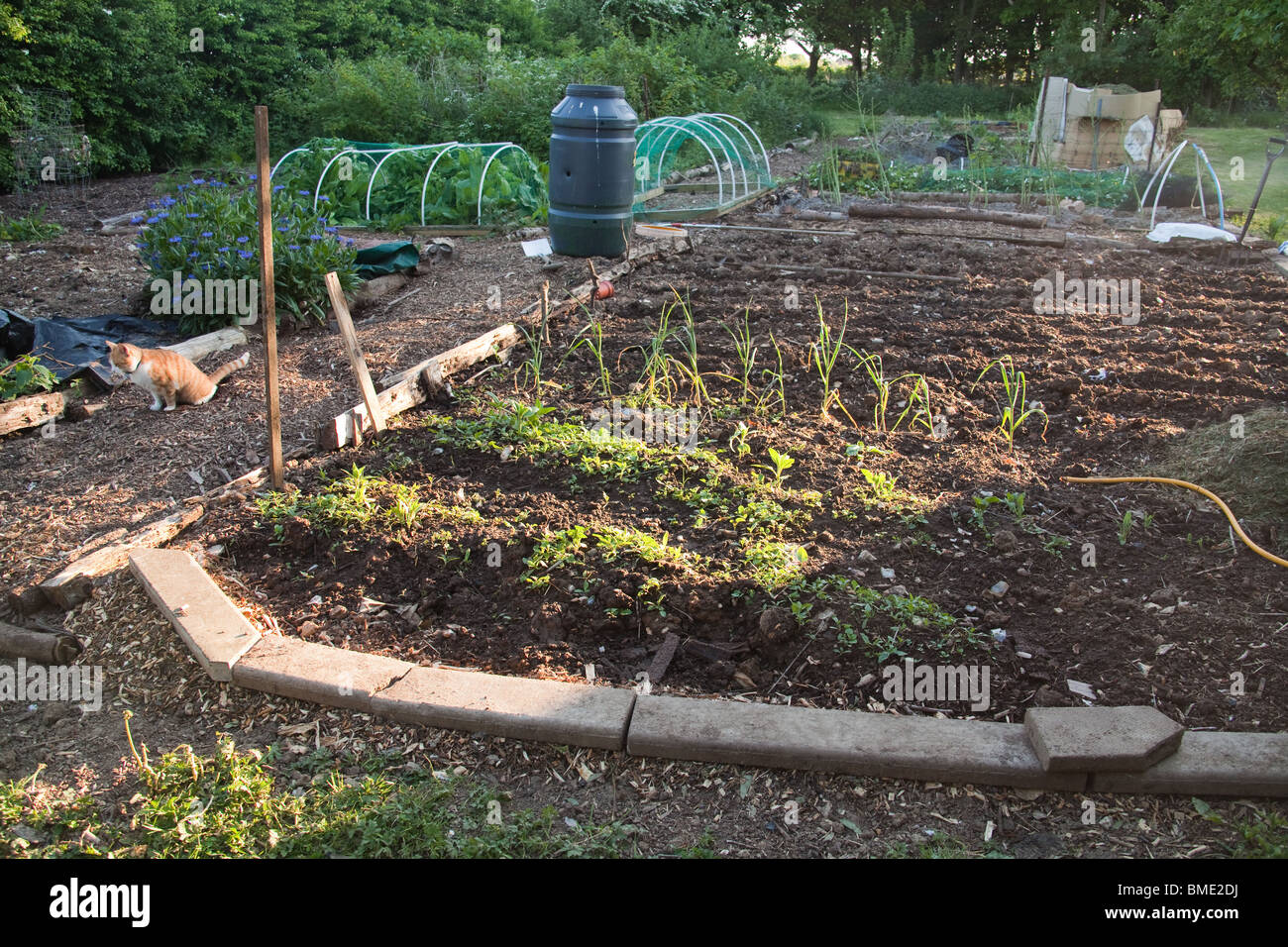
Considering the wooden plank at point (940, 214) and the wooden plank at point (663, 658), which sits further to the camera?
the wooden plank at point (940, 214)

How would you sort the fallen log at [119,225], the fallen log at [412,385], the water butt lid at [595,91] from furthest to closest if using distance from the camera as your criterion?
the fallen log at [119,225]
the water butt lid at [595,91]
the fallen log at [412,385]

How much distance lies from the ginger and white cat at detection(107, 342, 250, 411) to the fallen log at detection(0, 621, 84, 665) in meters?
1.79

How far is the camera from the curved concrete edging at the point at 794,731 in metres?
2.28

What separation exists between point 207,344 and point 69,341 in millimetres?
667

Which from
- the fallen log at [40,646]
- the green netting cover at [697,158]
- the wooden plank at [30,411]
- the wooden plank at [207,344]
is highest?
the green netting cover at [697,158]

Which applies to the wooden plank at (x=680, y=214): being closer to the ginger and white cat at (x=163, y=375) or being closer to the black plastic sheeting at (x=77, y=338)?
the black plastic sheeting at (x=77, y=338)

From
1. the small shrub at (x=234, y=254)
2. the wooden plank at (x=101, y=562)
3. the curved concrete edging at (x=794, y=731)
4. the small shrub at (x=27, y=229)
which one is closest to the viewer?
the curved concrete edging at (x=794, y=731)

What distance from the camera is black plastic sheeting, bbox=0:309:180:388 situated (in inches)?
187

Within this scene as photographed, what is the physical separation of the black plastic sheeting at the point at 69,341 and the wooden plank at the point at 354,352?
1714 mm

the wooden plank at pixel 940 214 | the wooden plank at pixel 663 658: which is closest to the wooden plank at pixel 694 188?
the wooden plank at pixel 940 214

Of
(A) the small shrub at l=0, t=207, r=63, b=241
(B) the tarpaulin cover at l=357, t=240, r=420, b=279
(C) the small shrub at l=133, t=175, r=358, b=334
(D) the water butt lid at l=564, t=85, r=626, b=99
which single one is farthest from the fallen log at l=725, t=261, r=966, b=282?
(A) the small shrub at l=0, t=207, r=63, b=241

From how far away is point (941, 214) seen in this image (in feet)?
29.4

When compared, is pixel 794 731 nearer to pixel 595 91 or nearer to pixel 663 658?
pixel 663 658

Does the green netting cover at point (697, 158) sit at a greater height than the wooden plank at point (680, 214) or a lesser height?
greater
